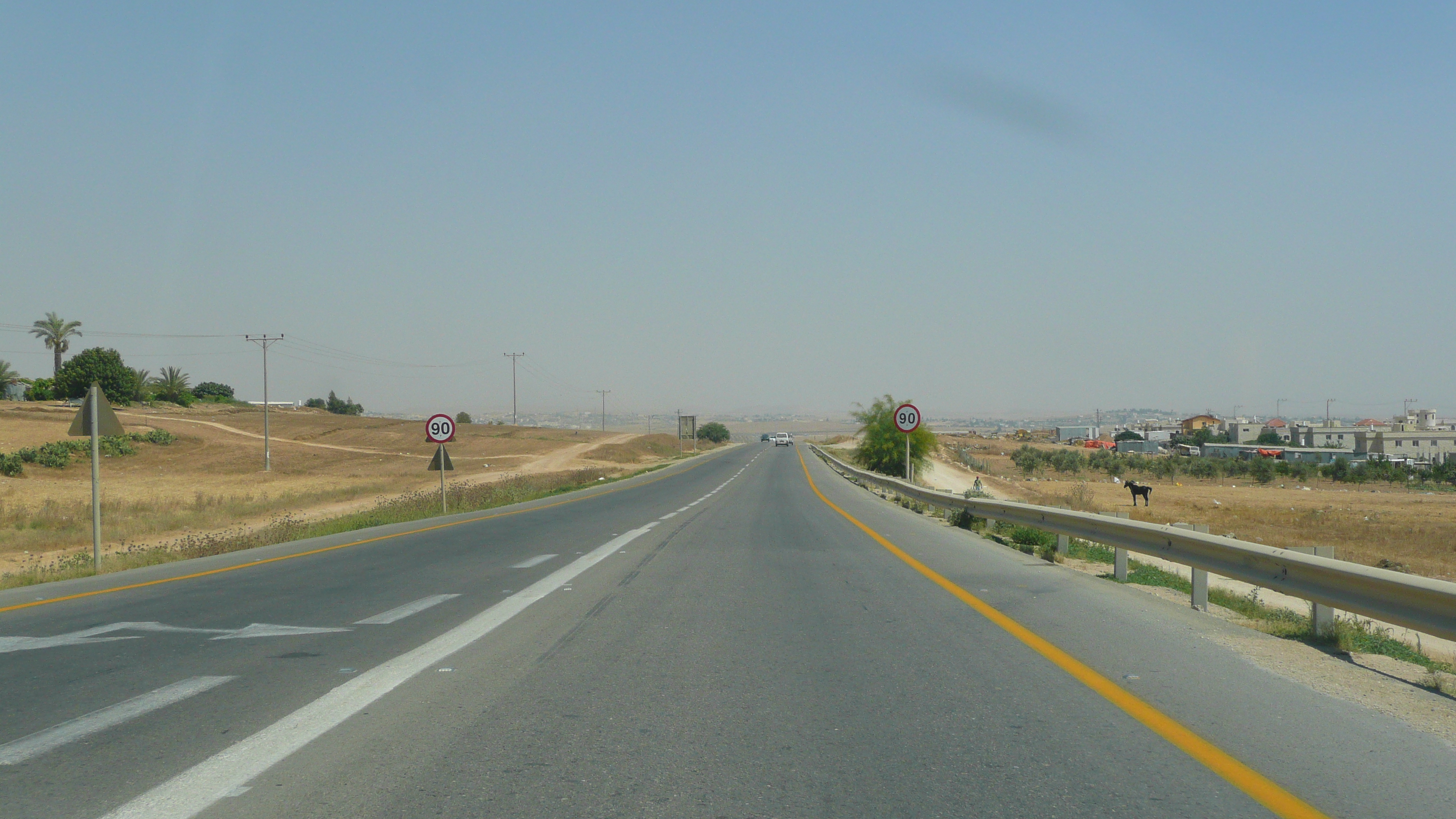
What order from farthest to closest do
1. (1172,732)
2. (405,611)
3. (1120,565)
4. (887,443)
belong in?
(887,443) < (1120,565) < (405,611) < (1172,732)

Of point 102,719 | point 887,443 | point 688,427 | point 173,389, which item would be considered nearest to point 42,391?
point 173,389

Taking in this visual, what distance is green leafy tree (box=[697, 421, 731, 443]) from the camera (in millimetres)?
182250

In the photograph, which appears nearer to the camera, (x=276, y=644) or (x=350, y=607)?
(x=276, y=644)

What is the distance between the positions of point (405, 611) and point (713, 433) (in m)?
178

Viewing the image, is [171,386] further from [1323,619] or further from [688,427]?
[1323,619]

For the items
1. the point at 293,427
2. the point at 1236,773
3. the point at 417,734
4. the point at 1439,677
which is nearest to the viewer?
the point at 1236,773

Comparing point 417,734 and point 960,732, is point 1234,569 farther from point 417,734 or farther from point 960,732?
point 417,734

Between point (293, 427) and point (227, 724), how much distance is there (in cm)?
11159

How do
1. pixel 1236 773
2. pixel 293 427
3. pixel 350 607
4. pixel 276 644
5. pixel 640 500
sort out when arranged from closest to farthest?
1. pixel 1236 773
2. pixel 276 644
3. pixel 350 607
4. pixel 640 500
5. pixel 293 427

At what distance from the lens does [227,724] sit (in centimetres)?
525

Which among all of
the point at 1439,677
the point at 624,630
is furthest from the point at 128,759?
the point at 1439,677

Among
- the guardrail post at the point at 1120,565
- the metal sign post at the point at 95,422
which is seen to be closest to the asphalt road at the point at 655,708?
the guardrail post at the point at 1120,565

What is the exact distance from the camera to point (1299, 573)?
7508 millimetres

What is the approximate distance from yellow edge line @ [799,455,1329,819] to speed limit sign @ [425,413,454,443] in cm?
2010
